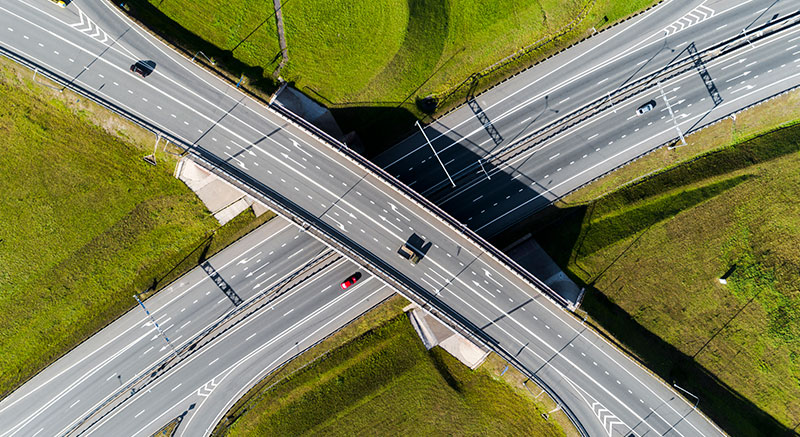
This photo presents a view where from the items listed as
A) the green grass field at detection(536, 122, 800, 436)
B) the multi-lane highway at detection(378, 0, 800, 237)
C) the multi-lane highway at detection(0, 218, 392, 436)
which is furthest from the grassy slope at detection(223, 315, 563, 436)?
the multi-lane highway at detection(378, 0, 800, 237)

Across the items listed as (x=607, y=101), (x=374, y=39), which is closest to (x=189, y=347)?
(x=374, y=39)

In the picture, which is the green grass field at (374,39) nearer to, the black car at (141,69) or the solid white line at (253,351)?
the black car at (141,69)

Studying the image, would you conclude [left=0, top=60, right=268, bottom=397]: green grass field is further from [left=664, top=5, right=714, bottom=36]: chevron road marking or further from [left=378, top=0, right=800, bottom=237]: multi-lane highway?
[left=664, top=5, right=714, bottom=36]: chevron road marking

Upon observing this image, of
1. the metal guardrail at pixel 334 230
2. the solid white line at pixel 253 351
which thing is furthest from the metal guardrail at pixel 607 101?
the solid white line at pixel 253 351

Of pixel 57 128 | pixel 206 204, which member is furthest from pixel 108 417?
pixel 57 128

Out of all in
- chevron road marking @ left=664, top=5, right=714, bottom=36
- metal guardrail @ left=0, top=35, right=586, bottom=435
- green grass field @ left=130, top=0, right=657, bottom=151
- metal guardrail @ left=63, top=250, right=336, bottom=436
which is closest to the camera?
metal guardrail @ left=0, top=35, right=586, bottom=435

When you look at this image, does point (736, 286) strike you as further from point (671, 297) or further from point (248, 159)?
point (248, 159)
